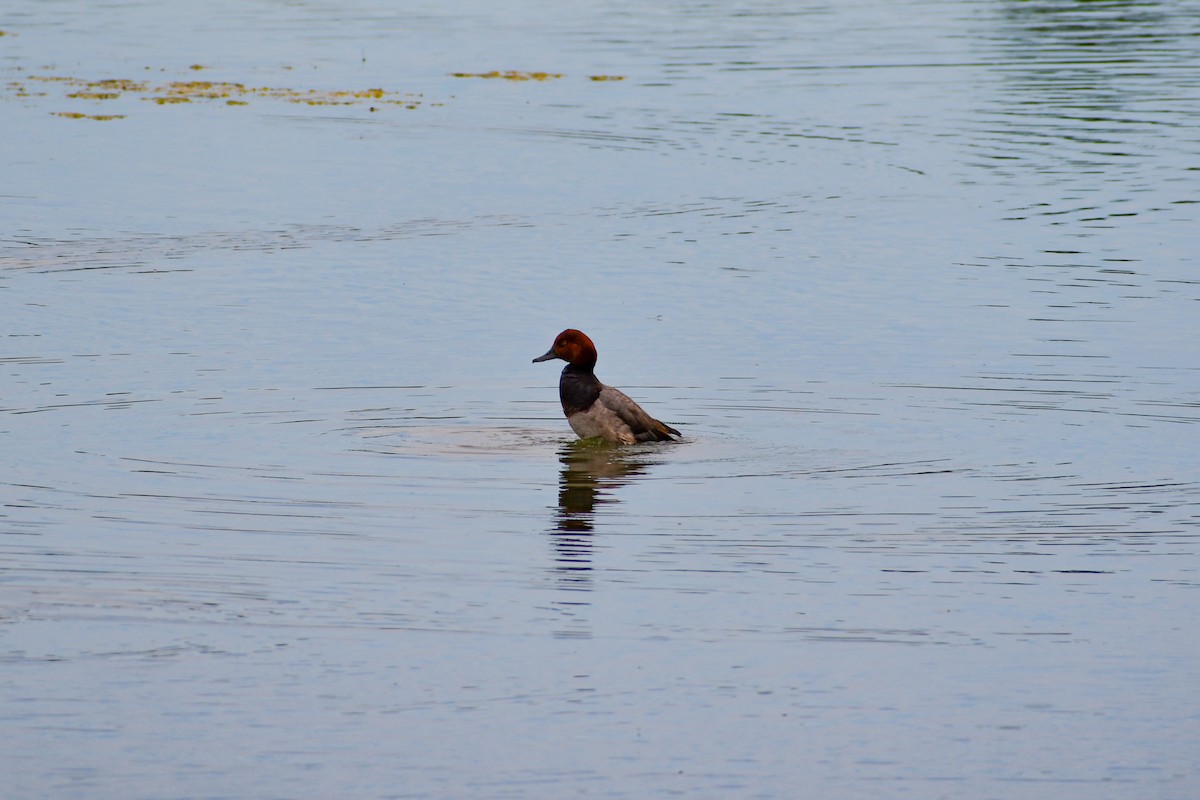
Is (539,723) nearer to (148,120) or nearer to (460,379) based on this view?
(460,379)

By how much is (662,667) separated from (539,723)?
2.90 feet

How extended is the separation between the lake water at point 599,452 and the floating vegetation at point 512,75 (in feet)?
11.3

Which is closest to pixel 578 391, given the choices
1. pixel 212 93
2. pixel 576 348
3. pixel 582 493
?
pixel 576 348

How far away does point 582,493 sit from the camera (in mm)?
12875

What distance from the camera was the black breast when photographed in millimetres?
14359

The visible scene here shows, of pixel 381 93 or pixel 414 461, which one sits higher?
pixel 381 93

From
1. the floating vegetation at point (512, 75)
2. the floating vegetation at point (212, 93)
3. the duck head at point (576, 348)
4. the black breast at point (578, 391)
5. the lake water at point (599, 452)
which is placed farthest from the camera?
the floating vegetation at point (512, 75)

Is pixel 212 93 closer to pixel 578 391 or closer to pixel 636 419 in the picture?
pixel 578 391

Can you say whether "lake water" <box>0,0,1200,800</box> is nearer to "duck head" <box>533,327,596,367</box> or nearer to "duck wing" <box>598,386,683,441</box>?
"duck wing" <box>598,386,683,441</box>

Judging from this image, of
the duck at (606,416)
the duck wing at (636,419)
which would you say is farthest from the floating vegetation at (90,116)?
the duck wing at (636,419)

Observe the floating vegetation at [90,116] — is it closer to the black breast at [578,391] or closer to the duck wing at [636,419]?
the black breast at [578,391]

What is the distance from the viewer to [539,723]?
8.34 m

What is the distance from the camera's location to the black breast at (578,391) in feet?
47.1

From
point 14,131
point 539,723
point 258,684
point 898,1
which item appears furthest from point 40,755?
point 898,1
